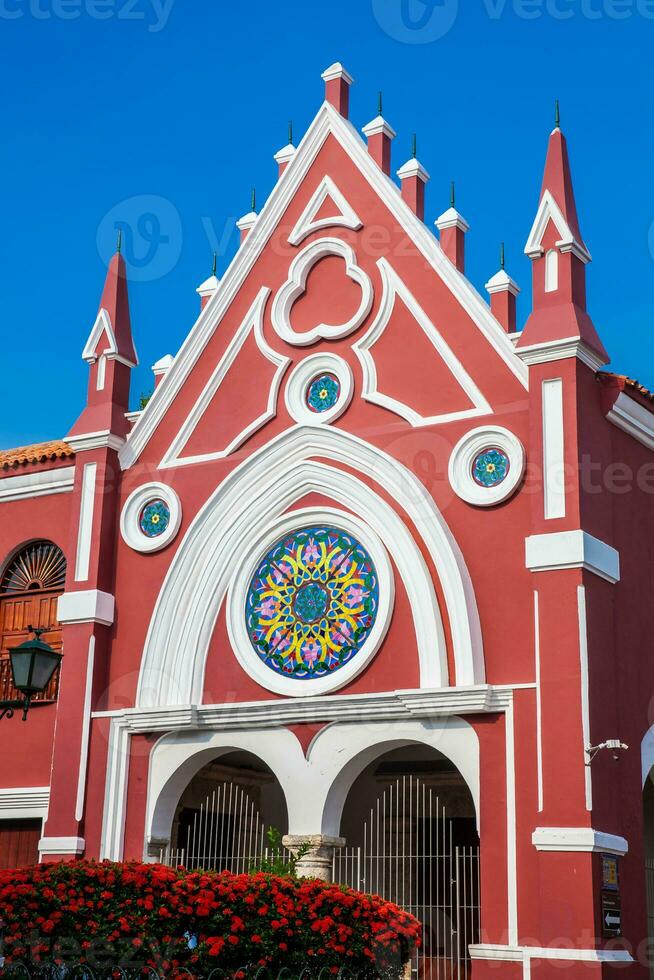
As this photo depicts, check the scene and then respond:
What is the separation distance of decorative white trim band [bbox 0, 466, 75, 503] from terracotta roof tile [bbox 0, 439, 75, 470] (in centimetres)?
16

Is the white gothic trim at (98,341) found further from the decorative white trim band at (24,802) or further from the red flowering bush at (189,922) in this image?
the red flowering bush at (189,922)

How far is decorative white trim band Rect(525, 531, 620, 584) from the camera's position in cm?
1310

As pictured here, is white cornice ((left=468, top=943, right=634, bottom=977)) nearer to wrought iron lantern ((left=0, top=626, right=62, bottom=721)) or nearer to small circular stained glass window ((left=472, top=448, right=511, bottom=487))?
small circular stained glass window ((left=472, top=448, right=511, bottom=487))

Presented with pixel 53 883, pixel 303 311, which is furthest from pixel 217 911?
pixel 303 311

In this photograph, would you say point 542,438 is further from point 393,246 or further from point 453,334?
point 393,246

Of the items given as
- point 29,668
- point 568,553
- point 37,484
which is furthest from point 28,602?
point 568,553

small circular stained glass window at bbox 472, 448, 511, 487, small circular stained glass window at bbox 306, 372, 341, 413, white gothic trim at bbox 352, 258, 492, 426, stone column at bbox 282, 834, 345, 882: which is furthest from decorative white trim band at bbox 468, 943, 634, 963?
small circular stained glass window at bbox 306, 372, 341, 413

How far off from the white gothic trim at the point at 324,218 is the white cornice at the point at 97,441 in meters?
3.42

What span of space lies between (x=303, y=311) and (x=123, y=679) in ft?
16.7

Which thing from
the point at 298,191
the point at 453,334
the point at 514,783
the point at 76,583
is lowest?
the point at 514,783

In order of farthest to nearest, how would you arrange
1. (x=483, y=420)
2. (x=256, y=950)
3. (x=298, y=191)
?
(x=298, y=191) → (x=483, y=420) → (x=256, y=950)

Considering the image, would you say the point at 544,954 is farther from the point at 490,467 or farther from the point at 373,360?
the point at 373,360

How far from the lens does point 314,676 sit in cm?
1480

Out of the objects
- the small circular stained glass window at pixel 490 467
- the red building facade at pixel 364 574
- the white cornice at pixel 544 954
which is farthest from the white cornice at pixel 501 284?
the white cornice at pixel 544 954
